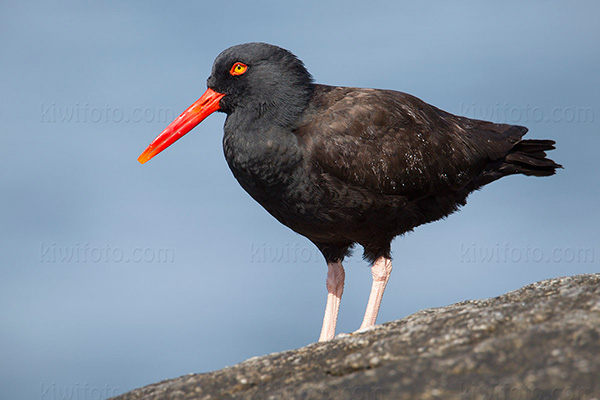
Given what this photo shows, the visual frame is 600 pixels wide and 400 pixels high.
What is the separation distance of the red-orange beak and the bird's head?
0.03 feet

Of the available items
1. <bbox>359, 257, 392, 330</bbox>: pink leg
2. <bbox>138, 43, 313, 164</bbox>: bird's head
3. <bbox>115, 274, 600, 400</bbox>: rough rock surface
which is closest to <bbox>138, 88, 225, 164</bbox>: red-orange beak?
<bbox>138, 43, 313, 164</bbox>: bird's head

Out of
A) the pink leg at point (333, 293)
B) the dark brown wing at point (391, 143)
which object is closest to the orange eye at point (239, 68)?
the dark brown wing at point (391, 143)

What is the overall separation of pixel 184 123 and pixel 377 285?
2611 mm

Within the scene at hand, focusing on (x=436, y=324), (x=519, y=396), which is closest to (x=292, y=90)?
(x=436, y=324)

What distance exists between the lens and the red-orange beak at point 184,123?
6422 millimetres

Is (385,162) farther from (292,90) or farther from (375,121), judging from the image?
(292,90)

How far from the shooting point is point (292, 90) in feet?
19.9

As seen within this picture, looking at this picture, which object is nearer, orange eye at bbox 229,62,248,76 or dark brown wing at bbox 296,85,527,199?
dark brown wing at bbox 296,85,527,199

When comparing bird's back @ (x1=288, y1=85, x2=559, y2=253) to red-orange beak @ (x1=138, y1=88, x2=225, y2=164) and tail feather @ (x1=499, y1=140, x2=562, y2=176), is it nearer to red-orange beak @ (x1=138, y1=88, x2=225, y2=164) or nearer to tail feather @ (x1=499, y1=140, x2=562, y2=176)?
tail feather @ (x1=499, y1=140, x2=562, y2=176)

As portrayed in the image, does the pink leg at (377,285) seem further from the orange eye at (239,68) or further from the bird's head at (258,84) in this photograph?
the orange eye at (239,68)

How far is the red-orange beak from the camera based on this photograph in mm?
6422

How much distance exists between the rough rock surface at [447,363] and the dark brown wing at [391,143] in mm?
1817

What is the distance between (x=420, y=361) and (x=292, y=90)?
339cm

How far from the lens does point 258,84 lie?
611 centimetres
